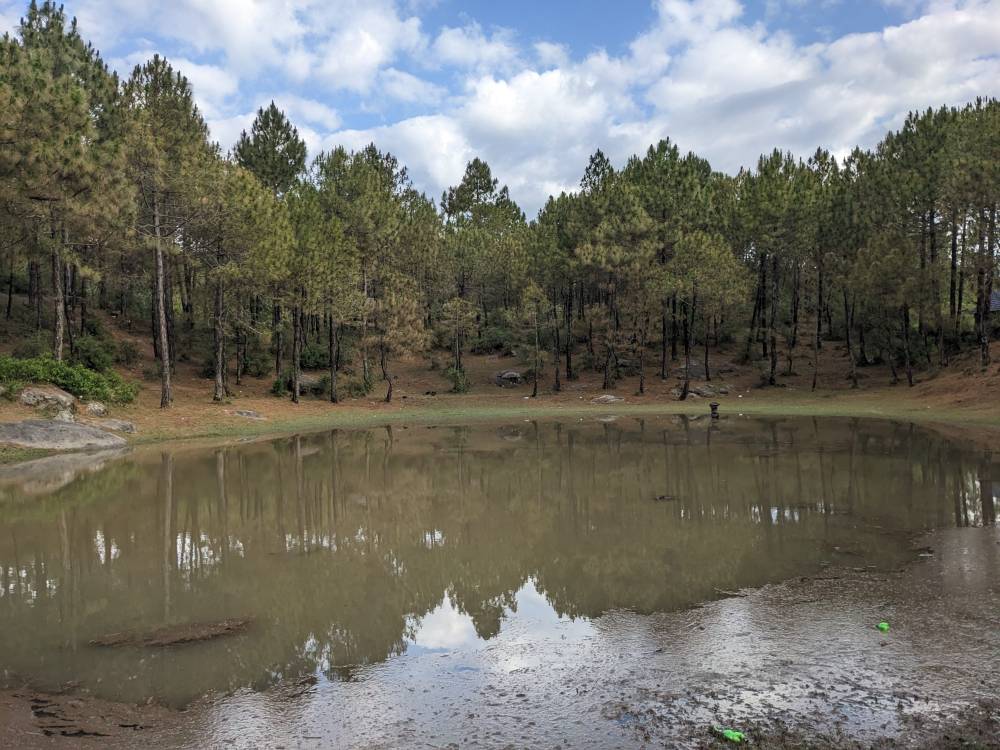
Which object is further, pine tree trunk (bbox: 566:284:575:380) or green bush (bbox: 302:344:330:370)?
pine tree trunk (bbox: 566:284:575:380)

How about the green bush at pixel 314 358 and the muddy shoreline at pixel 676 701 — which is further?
the green bush at pixel 314 358

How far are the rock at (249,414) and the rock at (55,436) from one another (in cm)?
711

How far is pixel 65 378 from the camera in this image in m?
25.2

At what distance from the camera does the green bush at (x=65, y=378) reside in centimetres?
2392

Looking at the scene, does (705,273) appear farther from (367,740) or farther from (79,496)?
(367,740)

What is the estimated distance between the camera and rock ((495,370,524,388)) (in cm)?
4700

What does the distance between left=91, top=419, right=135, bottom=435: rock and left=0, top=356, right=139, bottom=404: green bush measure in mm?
2088

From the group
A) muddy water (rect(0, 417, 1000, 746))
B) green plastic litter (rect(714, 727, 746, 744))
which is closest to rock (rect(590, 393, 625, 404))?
muddy water (rect(0, 417, 1000, 746))

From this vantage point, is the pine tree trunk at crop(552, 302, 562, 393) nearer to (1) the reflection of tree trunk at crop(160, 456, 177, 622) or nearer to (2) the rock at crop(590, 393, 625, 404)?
(2) the rock at crop(590, 393, 625, 404)

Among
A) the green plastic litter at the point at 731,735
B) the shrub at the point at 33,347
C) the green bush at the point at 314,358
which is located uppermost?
the shrub at the point at 33,347

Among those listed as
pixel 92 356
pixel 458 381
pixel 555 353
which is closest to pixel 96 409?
pixel 92 356

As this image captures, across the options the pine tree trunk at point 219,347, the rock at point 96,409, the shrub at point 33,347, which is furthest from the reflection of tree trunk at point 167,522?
the shrub at point 33,347

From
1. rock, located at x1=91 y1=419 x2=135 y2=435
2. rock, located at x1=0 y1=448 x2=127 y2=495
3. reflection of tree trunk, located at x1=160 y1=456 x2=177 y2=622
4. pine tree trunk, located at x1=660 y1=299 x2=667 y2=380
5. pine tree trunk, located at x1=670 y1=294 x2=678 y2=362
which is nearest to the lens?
reflection of tree trunk, located at x1=160 y1=456 x2=177 y2=622

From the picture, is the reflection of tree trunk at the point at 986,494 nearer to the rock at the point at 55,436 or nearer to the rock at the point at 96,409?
the rock at the point at 55,436
